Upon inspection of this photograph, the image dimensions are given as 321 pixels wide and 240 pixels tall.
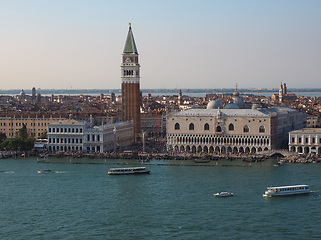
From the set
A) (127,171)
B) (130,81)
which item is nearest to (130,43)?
(130,81)

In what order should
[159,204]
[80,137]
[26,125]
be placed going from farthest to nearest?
[26,125] < [80,137] < [159,204]

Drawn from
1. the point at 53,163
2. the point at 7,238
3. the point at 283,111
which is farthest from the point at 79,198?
the point at 283,111

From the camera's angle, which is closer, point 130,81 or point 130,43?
point 130,43

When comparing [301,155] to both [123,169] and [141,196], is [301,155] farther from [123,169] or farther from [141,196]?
[141,196]

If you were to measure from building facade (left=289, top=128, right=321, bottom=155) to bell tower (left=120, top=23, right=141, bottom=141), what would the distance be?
32.2 ft

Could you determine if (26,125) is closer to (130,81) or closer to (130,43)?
(130,81)

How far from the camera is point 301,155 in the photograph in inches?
1118

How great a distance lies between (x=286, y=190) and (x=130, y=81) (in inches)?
673

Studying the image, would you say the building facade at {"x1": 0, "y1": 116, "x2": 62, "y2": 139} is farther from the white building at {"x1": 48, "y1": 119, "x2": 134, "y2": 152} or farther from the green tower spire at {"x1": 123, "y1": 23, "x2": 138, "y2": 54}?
the green tower spire at {"x1": 123, "y1": 23, "x2": 138, "y2": 54}

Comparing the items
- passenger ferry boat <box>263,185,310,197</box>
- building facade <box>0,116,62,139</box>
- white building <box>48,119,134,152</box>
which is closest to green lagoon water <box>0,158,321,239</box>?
passenger ferry boat <box>263,185,310,197</box>

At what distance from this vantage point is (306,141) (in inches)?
1164

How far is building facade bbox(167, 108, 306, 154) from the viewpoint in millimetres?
30422

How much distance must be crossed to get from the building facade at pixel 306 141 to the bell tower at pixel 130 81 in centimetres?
980

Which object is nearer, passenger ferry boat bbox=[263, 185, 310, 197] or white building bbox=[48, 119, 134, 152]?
passenger ferry boat bbox=[263, 185, 310, 197]
